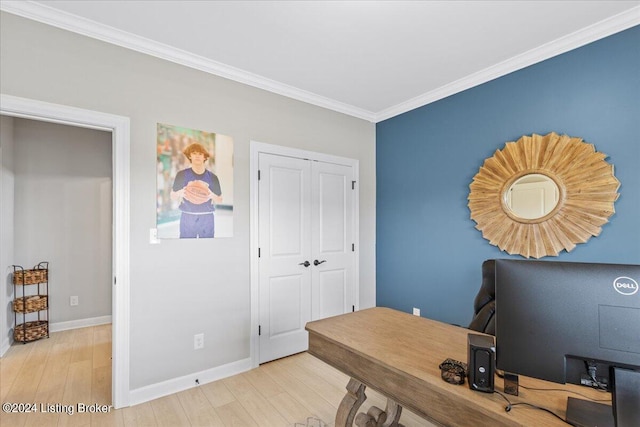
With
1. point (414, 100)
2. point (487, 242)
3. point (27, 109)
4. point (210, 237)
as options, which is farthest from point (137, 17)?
point (487, 242)

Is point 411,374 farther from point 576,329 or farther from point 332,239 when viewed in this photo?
point 332,239

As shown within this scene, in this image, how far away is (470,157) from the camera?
9.66 ft

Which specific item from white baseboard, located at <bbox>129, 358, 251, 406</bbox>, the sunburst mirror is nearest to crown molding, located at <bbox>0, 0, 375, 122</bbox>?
the sunburst mirror

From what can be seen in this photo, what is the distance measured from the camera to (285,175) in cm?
313

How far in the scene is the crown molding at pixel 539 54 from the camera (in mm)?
2078

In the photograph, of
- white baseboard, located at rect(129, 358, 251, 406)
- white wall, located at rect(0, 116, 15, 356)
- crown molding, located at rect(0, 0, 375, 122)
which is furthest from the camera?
white wall, located at rect(0, 116, 15, 356)

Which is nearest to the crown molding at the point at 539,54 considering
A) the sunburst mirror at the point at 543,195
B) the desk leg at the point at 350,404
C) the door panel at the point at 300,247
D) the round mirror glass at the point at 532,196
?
the sunburst mirror at the point at 543,195

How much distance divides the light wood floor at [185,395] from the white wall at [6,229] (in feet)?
0.96

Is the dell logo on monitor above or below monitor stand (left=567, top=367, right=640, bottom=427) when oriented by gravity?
above

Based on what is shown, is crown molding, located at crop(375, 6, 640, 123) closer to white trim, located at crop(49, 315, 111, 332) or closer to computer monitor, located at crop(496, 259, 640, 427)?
computer monitor, located at crop(496, 259, 640, 427)

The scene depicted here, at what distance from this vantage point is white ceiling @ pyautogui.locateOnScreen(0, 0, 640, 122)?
1981 mm

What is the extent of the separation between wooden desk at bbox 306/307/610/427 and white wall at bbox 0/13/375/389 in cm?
130

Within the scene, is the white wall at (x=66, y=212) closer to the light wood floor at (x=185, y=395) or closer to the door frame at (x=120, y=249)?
the light wood floor at (x=185, y=395)

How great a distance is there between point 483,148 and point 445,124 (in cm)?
49
